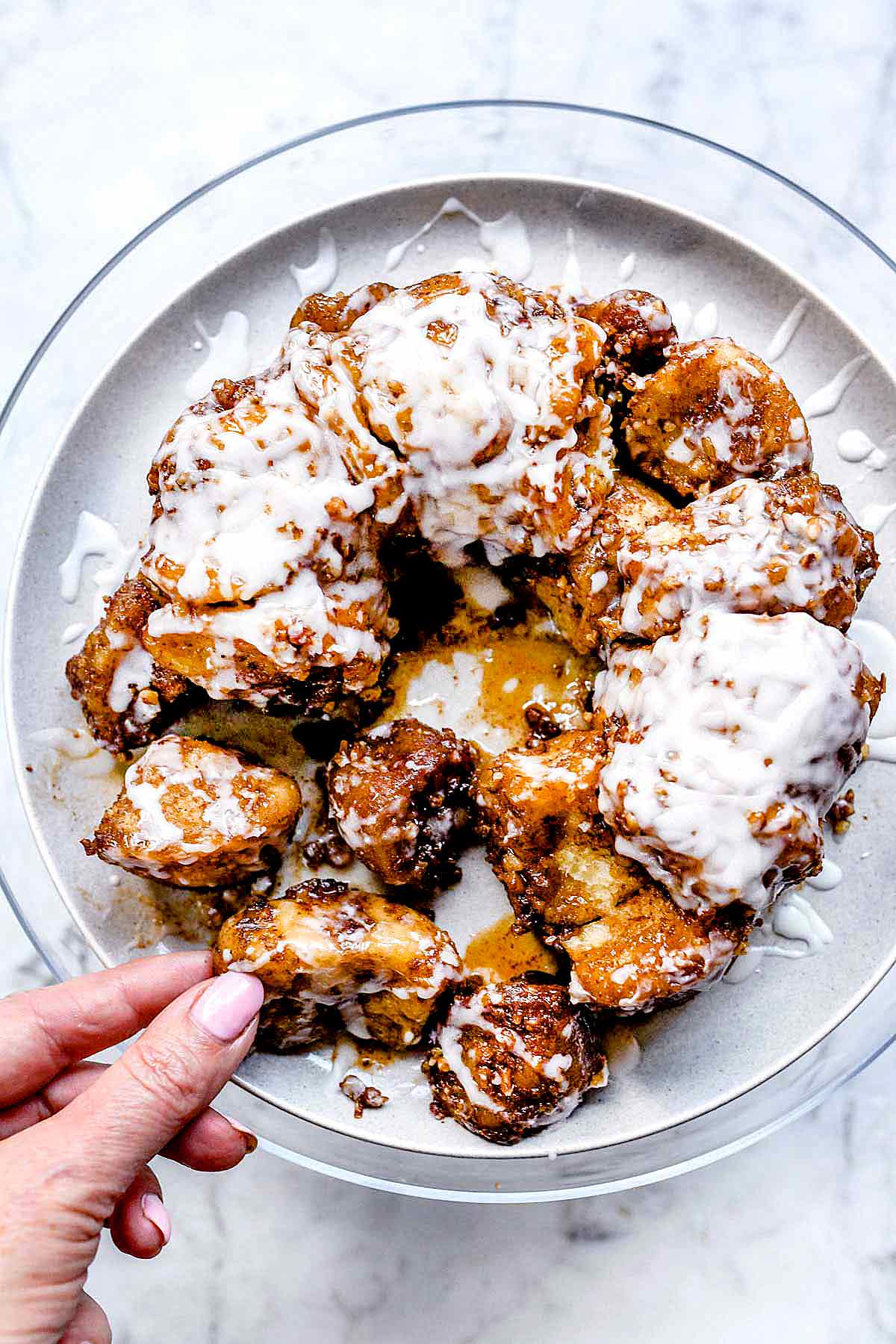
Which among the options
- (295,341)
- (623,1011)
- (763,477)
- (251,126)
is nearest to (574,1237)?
(623,1011)

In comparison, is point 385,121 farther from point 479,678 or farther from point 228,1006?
point 228,1006

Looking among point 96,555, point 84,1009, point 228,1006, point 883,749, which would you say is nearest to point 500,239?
point 96,555

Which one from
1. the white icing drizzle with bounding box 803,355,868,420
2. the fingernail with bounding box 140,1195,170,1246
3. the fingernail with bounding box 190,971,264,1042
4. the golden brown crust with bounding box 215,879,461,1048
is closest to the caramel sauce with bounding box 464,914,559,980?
the golden brown crust with bounding box 215,879,461,1048

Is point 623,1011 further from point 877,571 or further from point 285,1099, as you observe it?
point 877,571

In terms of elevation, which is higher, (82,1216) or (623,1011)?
(623,1011)

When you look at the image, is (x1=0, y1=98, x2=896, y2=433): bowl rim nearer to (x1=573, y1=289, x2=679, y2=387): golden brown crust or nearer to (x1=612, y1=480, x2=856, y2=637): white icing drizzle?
(x1=573, y1=289, x2=679, y2=387): golden brown crust

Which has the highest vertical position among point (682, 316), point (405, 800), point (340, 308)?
point (682, 316)
